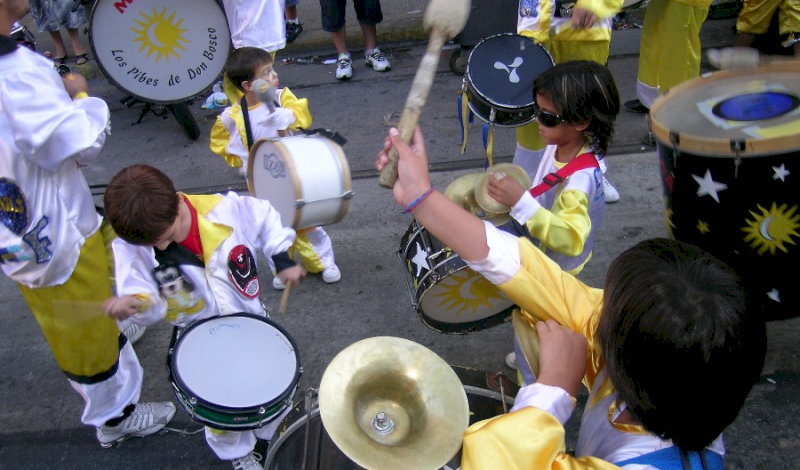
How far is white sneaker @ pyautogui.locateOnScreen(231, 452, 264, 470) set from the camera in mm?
2629

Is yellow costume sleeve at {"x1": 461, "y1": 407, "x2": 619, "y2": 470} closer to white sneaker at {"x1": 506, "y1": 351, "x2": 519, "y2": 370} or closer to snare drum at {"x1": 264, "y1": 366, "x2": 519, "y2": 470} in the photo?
snare drum at {"x1": 264, "y1": 366, "x2": 519, "y2": 470}

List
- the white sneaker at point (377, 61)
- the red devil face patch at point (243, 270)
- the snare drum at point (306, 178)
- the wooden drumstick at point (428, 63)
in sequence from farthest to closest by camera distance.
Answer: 1. the white sneaker at point (377, 61)
2. the snare drum at point (306, 178)
3. the red devil face patch at point (243, 270)
4. the wooden drumstick at point (428, 63)

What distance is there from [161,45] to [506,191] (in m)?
3.79

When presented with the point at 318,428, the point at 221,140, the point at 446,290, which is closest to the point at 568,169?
the point at 446,290

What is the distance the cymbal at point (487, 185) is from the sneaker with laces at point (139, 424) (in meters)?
1.79

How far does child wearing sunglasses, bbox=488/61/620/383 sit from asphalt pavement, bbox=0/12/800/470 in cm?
60

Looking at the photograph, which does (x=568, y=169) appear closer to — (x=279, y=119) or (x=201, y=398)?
(x=201, y=398)

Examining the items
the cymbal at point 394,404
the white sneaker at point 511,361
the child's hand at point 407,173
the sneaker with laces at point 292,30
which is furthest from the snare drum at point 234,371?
the sneaker with laces at point 292,30

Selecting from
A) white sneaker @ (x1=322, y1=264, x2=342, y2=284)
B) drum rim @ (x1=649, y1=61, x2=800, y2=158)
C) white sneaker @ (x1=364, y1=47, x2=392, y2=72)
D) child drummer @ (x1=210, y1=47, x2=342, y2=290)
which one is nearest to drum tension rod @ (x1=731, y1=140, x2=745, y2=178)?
drum rim @ (x1=649, y1=61, x2=800, y2=158)

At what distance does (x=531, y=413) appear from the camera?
1259 millimetres

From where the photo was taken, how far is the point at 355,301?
379 centimetres

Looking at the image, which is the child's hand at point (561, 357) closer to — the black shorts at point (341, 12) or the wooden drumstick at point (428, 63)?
the wooden drumstick at point (428, 63)

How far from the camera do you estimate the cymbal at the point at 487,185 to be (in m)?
2.42

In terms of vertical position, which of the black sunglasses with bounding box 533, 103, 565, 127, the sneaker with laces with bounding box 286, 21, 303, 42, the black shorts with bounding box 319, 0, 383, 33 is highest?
the black sunglasses with bounding box 533, 103, 565, 127
